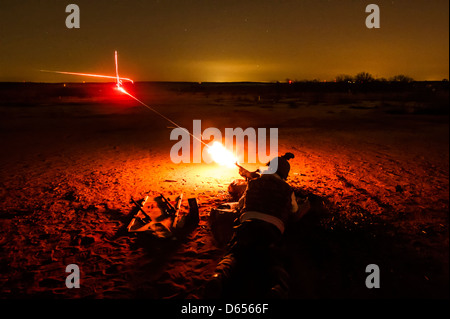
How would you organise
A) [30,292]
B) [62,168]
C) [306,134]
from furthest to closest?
[306,134] < [62,168] < [30,292]

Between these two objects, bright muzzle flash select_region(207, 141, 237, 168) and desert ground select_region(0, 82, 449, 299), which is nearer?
desert ground select_region(0, 82, 449, 299)

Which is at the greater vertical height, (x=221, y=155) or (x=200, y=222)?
(x=221, y=155)

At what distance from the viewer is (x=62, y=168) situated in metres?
9.49

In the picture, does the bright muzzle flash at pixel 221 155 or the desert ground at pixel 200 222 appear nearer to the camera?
the desert ground at pixel 200 222

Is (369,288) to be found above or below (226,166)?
below

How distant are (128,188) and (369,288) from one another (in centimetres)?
615

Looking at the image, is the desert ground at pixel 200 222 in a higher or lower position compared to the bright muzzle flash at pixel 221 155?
lower

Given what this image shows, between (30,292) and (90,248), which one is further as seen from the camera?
(90,248)

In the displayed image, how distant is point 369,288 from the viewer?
4031 mm

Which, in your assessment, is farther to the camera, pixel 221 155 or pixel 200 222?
pixel 221 155

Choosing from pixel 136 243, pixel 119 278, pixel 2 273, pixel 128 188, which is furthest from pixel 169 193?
pixel 2 273
